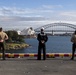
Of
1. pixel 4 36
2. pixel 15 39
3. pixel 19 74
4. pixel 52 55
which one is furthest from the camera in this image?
pixel 15 39

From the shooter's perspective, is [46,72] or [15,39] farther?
[15,39]

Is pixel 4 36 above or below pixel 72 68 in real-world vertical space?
above

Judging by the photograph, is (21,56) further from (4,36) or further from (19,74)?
(19,74)

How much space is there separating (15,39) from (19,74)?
7165 inches

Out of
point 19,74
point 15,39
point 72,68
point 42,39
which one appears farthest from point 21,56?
point 15,39

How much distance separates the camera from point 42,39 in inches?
773

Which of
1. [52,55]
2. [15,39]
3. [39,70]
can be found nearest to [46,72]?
[39,70]

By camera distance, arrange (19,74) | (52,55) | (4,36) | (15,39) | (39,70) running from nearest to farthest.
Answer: (19,74) → (39,70) → (4,36) → (52,55) → (15,39)

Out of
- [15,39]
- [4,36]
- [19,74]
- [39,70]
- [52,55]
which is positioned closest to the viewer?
[19,74]

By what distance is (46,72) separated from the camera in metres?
14.1

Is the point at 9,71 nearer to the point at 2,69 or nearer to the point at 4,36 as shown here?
the point at 2,69

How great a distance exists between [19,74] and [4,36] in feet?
19.6

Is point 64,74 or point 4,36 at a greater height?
point 4,36

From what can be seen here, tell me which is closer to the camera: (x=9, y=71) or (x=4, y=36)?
A: (x=9, y=71)
